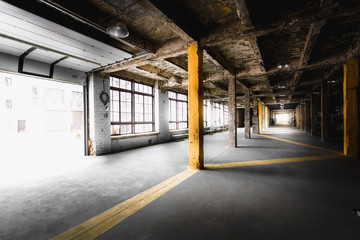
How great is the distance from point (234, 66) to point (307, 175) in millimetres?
5424

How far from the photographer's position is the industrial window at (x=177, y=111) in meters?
11.9

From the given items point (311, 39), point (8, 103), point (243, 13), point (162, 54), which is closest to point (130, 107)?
point (162, 54)

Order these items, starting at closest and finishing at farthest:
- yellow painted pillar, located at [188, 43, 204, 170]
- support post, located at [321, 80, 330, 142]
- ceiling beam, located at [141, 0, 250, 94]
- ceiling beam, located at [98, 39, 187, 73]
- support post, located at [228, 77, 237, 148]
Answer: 1. ceiling beam, located at [141, 0, 250, 94]
2. yellow painted pillar, located at [188, 43, 204, 170]
3. ceiling beam, located at [98, 39, 187, 73]
4. support post, located at [228, 77, 237, 148]
5. support post, located at [321, 80, 330, 142]

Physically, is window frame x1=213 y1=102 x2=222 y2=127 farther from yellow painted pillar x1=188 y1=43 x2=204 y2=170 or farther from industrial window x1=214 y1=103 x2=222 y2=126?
yellow painted pillar x1=188 y1=43 x2=204 y2=170

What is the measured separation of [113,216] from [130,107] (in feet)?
22.3

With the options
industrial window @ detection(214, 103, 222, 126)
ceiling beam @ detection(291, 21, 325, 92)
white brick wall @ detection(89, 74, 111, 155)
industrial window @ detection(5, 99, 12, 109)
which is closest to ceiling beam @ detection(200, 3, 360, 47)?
ceiling beam @ detection(291, 21, 325, 92)

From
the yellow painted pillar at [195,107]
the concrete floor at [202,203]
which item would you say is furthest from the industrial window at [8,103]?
the yellow painted pillar at [195,107]

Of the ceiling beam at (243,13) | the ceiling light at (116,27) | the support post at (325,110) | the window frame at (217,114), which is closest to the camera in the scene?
the ceiling beam at (243,13)

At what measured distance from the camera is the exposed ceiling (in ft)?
10.7

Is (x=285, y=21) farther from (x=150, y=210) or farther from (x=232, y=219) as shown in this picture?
(x=150, y=210)

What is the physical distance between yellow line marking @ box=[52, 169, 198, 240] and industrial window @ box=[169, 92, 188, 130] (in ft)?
28.5

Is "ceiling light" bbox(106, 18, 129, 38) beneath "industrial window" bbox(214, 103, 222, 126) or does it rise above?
above

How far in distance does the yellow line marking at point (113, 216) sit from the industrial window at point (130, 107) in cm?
538

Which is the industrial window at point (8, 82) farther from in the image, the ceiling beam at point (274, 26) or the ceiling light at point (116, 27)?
the ceiling beam at point (274, 26)
